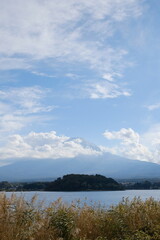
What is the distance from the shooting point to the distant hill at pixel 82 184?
5384cm

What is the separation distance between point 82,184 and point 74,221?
47.2 meters

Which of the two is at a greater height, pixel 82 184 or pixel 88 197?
pixel 82 184

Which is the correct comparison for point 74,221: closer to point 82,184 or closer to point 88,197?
point 88,197

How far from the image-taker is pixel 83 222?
813cm

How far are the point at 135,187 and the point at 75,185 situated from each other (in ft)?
61.9

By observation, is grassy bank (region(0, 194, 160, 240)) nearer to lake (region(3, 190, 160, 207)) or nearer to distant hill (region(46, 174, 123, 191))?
lake (region(3, 190, 160, 207))

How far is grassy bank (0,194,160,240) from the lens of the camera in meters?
6.91

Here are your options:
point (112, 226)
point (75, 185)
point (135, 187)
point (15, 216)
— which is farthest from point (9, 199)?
point (135, 187)

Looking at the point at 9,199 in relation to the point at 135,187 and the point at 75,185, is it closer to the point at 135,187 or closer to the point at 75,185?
the point at 75,185

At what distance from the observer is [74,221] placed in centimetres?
750

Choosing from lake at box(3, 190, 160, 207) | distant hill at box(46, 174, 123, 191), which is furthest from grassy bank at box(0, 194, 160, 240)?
distant hill at box(46, 174, 123, 191)

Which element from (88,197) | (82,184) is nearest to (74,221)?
(88,197)

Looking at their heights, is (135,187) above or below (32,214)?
above

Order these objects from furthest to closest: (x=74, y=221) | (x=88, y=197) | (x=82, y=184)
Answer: (x=82, y=184), (x=88, y=197), (x=74, y=221)
